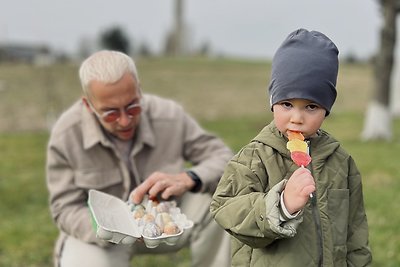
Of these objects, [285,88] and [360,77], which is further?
[360,77]

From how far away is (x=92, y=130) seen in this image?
2.81 meters

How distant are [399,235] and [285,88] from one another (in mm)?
2713

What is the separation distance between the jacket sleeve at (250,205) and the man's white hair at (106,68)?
862 millimetres

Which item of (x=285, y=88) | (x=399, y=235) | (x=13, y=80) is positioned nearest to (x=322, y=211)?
(x=285, y=88)

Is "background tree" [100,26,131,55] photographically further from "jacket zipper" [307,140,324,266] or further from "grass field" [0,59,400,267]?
"jacket zipper" [307,140,324,266]

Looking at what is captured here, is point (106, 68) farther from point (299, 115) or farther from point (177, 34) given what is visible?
point (177, 34)

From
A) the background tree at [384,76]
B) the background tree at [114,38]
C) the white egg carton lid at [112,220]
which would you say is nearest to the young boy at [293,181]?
the white egg carton lid at [112,220]

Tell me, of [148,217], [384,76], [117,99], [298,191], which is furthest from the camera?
[384,76]

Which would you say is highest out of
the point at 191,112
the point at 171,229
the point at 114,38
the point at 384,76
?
the point at 171,229

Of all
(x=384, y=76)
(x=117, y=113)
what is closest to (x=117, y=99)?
(x=117, y=113)

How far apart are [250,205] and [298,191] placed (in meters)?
0.17

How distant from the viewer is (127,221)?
2.37 meters

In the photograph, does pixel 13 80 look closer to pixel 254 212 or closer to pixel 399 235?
pixel 399 235

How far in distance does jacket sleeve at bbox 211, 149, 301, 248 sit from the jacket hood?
0.21 ft
